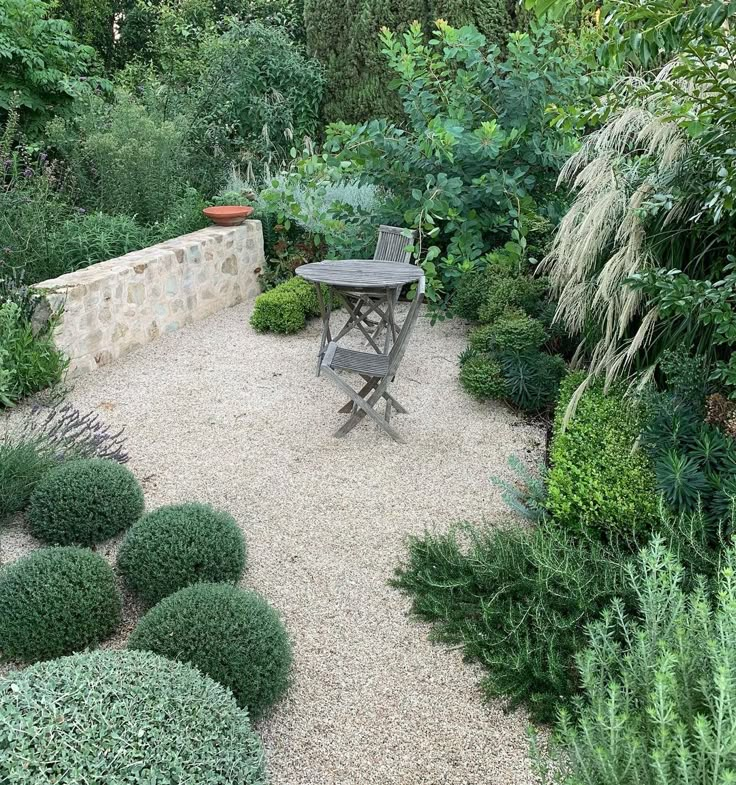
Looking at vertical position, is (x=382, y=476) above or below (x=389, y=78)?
below

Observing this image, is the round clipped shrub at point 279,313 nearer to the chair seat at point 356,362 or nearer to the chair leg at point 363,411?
the chair seat at point 356,362

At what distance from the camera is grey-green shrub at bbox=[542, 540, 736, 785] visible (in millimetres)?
1265

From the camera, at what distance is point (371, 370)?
423 centimetres

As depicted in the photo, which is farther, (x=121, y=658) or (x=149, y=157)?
(x=149, y=157)

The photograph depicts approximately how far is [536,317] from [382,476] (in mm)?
1953

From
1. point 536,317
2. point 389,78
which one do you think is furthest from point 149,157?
point 536,317

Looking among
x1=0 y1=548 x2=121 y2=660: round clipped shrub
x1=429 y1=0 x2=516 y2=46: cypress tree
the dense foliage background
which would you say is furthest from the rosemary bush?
x1=429 y1=0 x2=516 y2=46: cypress tree

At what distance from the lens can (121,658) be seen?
6.07 feet

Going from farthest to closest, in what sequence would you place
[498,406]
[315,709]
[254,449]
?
[498,406]
[254,449]
[315,709]

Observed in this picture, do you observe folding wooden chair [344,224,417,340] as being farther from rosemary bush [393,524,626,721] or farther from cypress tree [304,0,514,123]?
cypress tree [304,0,514,123]

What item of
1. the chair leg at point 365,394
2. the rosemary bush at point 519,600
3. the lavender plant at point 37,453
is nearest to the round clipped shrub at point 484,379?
the chair leg at point 365,394

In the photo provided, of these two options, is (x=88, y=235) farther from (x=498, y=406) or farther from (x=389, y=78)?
(x=389, y=78)

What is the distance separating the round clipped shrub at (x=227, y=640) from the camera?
2.19 metres

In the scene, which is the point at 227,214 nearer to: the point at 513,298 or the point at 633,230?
the point at 513,298
